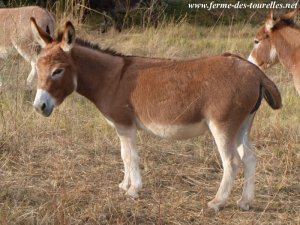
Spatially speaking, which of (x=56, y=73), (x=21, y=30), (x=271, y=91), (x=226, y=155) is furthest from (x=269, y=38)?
(x=21, y=30)

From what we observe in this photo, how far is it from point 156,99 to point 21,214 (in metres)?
1.29

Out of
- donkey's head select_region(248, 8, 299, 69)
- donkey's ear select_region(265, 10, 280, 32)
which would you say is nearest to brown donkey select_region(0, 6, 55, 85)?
donkey's head select_region(248, 8, 299, 69)

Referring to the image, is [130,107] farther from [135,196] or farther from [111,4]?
[111,4]

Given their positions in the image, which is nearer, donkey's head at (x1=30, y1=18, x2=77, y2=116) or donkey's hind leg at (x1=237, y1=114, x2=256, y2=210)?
donkey's head at (x1=30, y1=18, x2=77, y2=116)

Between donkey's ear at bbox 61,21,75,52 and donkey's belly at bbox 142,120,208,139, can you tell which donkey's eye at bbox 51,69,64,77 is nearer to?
donkey's ear at bbox 61,21,75,52

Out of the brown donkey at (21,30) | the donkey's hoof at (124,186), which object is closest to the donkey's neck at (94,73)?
the donkey's hoof at (124,186)

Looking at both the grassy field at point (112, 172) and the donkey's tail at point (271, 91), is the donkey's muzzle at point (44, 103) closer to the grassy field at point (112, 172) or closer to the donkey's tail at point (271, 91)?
the grassy field at point (112, 172)

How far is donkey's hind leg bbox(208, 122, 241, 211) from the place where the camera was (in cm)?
429

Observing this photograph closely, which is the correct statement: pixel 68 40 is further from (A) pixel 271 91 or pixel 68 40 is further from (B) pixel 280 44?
(B) pixel 280 44

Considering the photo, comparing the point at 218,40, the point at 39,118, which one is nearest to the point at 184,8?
the point at 218,40

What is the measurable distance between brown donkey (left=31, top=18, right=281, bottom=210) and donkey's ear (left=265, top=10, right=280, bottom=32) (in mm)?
2063

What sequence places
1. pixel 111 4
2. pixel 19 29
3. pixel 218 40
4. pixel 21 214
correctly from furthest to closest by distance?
pixel 111 4
pixel 218 40
pixel 19 29
pixel 21 214

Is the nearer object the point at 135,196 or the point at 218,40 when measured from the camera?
the point at 135,196

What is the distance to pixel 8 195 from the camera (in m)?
4.59
